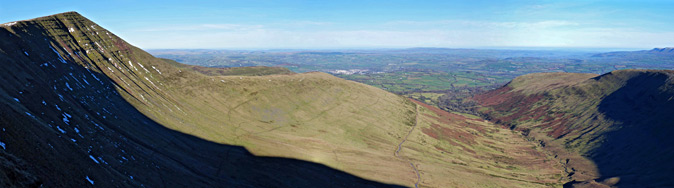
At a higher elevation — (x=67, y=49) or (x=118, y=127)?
(x=67, y=49)

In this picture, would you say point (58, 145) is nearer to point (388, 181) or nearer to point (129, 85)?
point (129, 85)

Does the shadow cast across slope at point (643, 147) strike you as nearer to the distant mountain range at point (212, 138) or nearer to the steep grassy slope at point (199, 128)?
the distant mountain range at point (212, 138)

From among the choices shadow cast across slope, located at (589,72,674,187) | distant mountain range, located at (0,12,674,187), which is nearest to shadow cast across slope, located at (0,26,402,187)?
distant mountain range, located at (0,12,674,187)

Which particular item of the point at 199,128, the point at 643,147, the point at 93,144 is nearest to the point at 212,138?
the point at 199,128

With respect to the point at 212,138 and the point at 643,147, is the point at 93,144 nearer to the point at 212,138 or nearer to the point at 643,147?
the point at 212,138

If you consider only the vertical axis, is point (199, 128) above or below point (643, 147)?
above

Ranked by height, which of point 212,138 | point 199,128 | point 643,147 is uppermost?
point 199,128

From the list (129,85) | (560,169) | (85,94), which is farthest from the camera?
(560,169)

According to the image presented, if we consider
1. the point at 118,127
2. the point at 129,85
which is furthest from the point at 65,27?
the point at 118,127

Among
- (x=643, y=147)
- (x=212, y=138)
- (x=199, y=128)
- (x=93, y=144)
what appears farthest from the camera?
(x=643, y=147)
